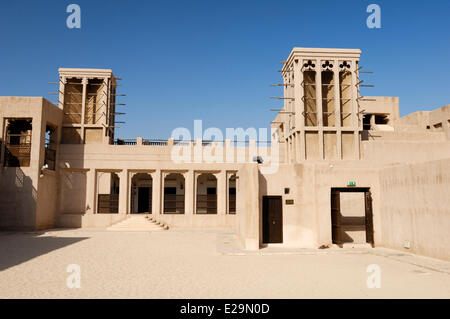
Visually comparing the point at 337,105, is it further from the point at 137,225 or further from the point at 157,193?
the point at 137,225

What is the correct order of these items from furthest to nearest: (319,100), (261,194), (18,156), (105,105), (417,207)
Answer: (105,105) → (319,100) → (18,156) → (261,194) → (417,207)

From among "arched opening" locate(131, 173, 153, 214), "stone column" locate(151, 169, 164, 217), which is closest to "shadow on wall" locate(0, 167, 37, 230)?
"stone column" locate(151, 169, 164, 217)

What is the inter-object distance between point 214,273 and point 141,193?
93.3 feet

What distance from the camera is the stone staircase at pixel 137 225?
26312 mm

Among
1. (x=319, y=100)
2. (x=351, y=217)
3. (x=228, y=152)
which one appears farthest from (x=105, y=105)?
(x=351, y=217)

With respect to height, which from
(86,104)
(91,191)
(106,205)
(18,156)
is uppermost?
(86,104)

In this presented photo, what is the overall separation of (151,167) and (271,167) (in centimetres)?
1445

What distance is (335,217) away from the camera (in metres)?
16.1

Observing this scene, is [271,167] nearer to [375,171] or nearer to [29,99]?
[375,171]

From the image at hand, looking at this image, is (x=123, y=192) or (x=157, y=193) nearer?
(x=123, y=192)

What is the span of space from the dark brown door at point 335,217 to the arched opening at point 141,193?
79.7 ft

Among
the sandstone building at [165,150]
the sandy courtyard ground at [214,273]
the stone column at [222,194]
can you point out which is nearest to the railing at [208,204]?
the sandstone building at [165,150]

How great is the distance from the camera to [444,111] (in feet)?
110

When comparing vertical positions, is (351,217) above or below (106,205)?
below
